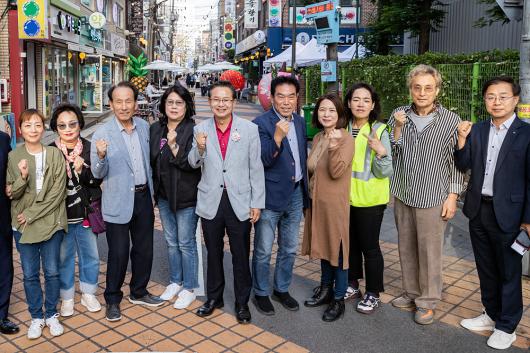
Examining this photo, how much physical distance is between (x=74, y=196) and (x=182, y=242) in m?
0.91

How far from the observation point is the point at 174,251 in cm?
450

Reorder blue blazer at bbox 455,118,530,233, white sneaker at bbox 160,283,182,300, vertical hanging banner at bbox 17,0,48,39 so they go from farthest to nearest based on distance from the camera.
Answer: vertical hanging banner at bbox 17,0,48,39 → white sneaker at bbox 160,283,182,300 → blue blazer at bbox 455,118,530,233

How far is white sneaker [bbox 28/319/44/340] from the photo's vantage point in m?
3.85

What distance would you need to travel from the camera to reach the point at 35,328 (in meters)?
3.89

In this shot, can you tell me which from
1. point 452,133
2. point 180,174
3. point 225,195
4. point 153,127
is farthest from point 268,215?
point 452,133

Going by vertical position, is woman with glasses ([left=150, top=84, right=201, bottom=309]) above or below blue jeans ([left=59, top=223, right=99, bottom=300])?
above

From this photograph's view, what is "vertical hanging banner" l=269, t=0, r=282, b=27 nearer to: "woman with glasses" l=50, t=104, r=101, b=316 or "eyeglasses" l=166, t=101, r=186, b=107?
"eyeglasses" l=166, t=101, r=186, b=107

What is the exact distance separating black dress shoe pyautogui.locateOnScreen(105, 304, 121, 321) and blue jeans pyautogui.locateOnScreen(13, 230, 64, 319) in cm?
39

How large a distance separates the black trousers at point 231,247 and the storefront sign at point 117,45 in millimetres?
Result: 25144

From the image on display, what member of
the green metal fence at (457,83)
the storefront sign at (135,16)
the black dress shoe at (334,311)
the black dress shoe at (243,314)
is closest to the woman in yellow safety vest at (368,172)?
the black dress shoe at (334,311)

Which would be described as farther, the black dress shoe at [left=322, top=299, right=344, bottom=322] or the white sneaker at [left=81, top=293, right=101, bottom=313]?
the white sneaker at [left=81, top=293, right=101, bottom=313]

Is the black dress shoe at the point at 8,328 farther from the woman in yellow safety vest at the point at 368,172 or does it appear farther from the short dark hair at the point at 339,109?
the short dark hair at the point at 339,109

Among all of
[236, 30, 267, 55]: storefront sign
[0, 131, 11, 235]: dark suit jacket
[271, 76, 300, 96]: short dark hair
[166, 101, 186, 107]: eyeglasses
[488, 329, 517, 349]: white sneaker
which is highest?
[236, 30, 267, 55]: storefront sign

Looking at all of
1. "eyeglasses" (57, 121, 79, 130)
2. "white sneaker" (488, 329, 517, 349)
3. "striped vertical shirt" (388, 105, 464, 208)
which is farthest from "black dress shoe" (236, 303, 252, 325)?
"eyeglasses" (57, 121, 79, 130)
